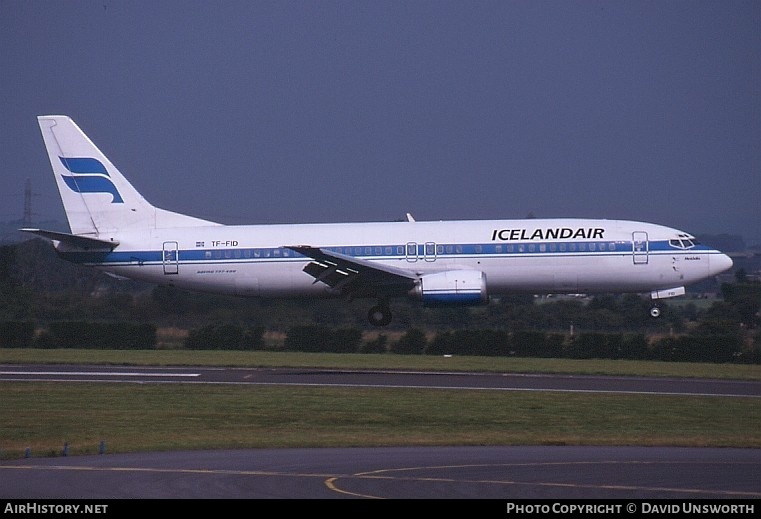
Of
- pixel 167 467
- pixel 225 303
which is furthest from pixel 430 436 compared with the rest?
pixel 225 303

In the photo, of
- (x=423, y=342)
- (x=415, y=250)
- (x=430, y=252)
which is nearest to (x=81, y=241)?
(x=415, y=250)

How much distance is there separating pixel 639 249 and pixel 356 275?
9.52m

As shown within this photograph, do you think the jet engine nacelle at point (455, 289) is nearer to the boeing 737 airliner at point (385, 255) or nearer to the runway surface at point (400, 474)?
the boeing 737 airliner at point (385, 255)

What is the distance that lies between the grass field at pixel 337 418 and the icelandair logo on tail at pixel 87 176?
13510 mm

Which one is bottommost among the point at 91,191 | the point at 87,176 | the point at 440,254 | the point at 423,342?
the point at 423,342

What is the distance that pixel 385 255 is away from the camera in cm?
4134

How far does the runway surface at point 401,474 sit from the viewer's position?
14.6 metres

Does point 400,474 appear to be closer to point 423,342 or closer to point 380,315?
point 380,315

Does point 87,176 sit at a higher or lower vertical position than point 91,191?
higher

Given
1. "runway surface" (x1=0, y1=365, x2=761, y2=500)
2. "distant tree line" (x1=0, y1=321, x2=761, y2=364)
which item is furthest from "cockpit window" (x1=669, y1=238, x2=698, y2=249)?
"runway surface" (x1=0, y1=365, x2=761, y2=500)
